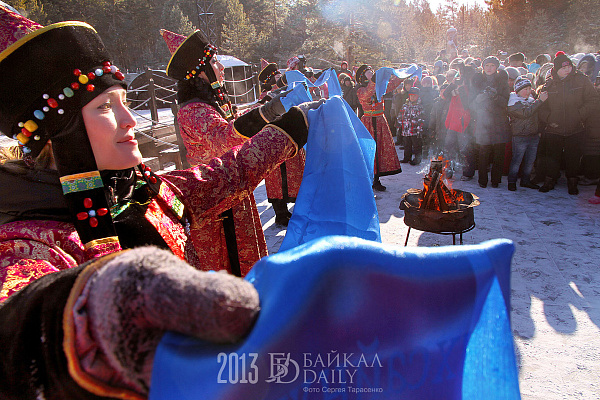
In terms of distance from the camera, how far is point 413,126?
8.02m

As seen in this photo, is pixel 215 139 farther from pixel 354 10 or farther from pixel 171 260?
pixel 354 10

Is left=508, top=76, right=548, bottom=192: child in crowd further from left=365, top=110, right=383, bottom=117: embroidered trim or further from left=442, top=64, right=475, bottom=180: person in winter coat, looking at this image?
left=365, top=110, right=383, bottom=117: embroidered trim

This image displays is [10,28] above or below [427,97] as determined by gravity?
above

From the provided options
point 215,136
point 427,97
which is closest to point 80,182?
point 215,136

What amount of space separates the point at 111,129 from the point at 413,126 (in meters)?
7.77

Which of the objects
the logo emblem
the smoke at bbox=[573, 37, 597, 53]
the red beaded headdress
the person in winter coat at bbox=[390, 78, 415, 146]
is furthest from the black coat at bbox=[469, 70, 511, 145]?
the smoke at bbox=[573, 37, 597, 53]

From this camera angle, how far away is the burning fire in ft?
12.6

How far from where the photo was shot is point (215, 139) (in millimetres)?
2328

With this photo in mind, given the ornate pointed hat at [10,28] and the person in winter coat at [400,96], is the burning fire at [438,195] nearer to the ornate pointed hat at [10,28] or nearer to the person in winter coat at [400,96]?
the ornate pointed hat at [10,28]

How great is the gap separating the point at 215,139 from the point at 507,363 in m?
2.03

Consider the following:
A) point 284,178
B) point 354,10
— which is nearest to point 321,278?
point 284,178

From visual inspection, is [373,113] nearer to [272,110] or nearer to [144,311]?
[272,110]

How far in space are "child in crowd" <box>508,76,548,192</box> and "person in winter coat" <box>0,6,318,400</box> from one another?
231 inches

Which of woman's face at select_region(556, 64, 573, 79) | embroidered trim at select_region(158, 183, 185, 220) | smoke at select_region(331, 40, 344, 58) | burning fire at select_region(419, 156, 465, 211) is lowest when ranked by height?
burning fire at select_region(419, 156, 465, 211)
